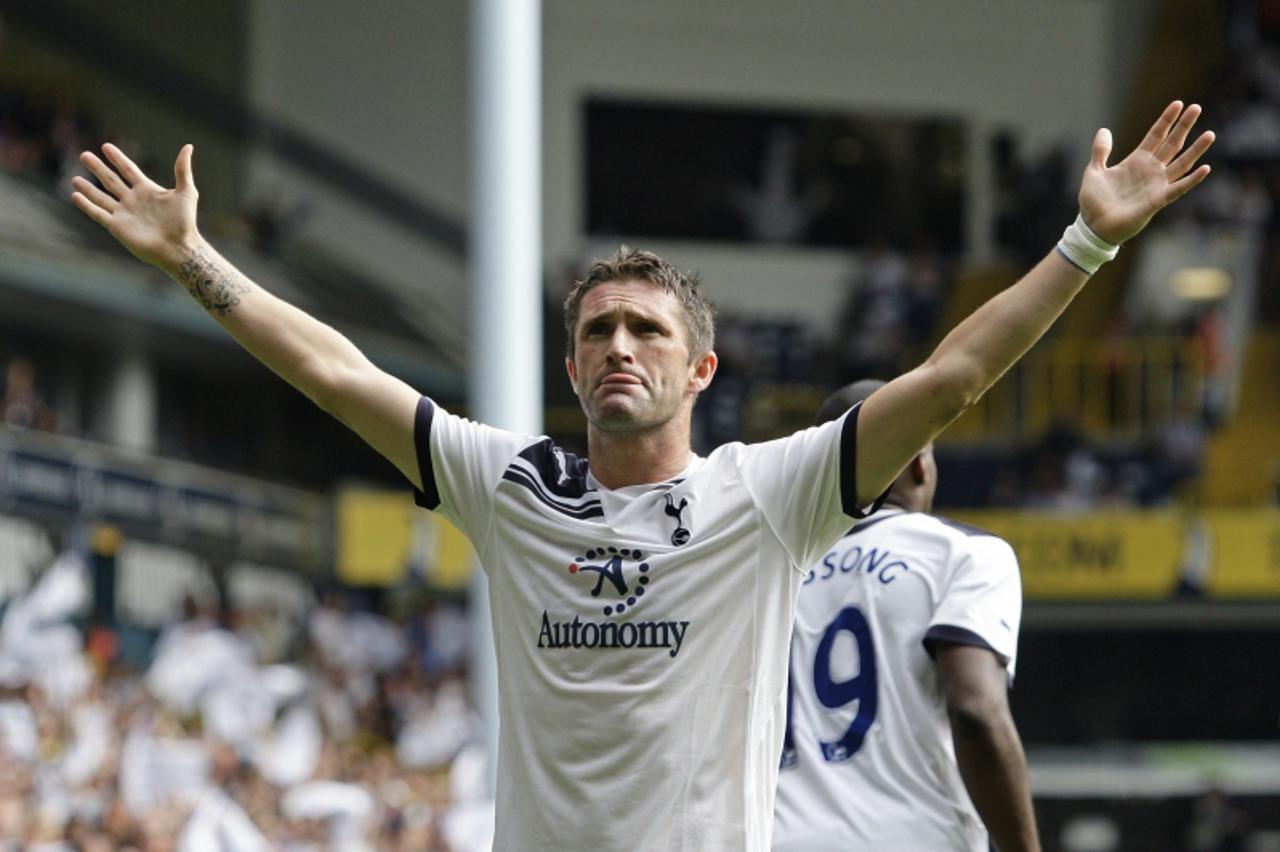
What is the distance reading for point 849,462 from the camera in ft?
12.1

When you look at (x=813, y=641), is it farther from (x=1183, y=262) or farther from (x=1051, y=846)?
(x=1183, y=262)

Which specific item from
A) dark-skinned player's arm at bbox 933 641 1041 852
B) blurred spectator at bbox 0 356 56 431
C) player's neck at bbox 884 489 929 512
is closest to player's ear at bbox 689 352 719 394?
dark-skinned player's arm at bbox 933 641 1041 852

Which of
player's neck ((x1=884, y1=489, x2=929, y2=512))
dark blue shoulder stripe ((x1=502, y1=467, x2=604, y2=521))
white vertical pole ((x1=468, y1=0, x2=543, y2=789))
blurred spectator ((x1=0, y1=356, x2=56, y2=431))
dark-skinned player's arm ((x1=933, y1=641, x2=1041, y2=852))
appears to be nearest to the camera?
dark blue shoulder stripe ((x1=502, y1=467, x2=604, y2=521))

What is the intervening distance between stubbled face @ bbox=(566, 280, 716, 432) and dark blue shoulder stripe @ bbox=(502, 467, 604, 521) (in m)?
0.16

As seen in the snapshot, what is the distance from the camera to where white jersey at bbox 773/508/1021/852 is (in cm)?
465

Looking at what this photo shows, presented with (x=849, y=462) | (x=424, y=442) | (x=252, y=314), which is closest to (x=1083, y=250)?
(x=849, y=462)

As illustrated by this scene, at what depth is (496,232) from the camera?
5523 mm

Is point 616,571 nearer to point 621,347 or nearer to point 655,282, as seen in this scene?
point 621,347

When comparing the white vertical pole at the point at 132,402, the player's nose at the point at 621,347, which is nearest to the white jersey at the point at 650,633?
the player's nose at the point at 621,347

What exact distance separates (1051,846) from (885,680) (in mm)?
15218

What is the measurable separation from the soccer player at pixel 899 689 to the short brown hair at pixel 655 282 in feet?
2.40

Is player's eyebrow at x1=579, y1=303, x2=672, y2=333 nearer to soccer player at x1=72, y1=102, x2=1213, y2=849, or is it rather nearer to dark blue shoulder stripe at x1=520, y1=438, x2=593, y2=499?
soccer player at x1=72, y1=102, x2=1213, y2=849

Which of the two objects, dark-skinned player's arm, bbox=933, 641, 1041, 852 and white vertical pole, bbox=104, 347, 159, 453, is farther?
white vertical pole, bbox=104, 347, 159, 453

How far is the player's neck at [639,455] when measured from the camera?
153 inches
